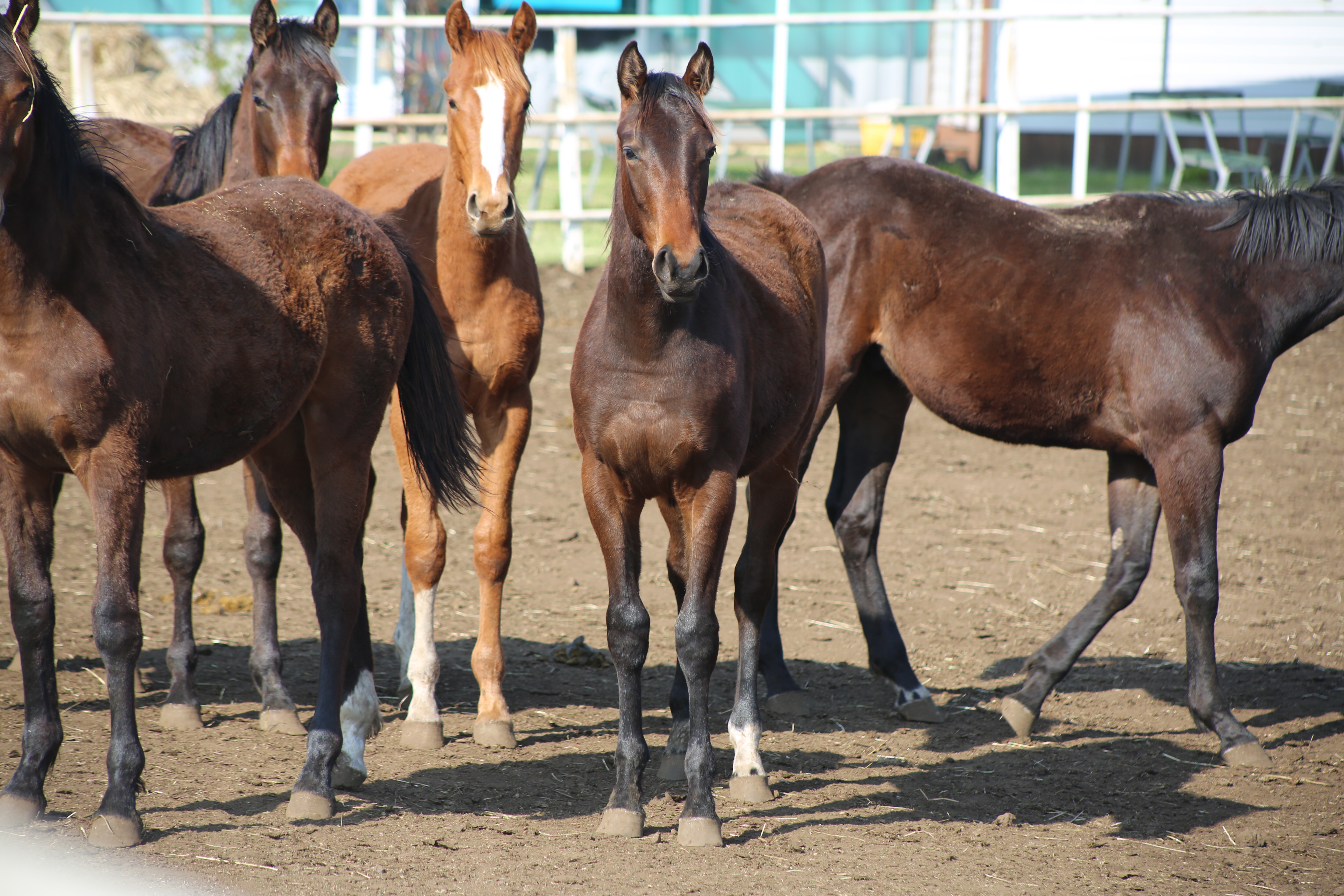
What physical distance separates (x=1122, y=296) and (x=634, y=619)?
9.06 ft

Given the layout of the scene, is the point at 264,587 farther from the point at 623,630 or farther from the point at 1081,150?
the point at 1081,150

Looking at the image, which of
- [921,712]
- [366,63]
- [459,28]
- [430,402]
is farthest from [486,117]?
[366,63]

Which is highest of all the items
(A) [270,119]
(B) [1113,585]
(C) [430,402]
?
(A) [270,119]

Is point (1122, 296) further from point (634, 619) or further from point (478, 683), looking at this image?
point (478, 683)

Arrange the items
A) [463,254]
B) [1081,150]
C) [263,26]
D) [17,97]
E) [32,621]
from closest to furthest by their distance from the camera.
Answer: [17,97] → [32,621] → [463,254] → [263,26] → [1081,150]

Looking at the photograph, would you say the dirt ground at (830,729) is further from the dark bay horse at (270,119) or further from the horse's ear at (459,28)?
the horse's ear at (459,28)

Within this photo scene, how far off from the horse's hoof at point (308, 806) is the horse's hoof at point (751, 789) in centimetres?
132

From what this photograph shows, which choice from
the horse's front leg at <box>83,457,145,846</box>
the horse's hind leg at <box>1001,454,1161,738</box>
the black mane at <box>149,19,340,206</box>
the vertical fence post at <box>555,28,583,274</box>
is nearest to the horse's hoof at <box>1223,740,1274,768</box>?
the horse's hind leg at <box>1001,454,1161,738</box>

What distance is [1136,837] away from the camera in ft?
11.9

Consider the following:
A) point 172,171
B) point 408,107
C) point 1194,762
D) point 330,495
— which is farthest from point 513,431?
point 408,107

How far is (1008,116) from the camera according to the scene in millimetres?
11078

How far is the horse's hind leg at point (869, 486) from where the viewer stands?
198 inches

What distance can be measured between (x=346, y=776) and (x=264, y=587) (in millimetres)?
1065

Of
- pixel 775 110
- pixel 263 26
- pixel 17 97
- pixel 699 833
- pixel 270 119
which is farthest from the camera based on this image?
pixel 775 110
